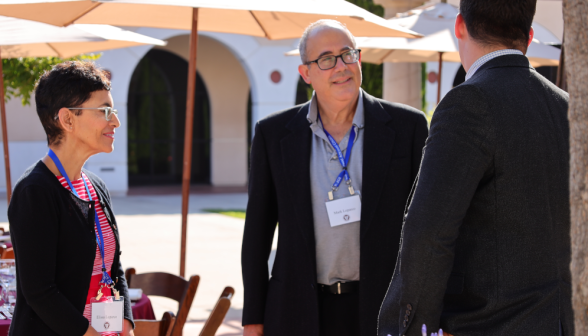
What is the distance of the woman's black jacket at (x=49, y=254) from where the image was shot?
2260 mm

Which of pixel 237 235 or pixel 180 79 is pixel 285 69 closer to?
pixel 180 79

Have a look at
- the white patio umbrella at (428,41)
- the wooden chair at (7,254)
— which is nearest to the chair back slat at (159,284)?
the wooden chair at (7,254)

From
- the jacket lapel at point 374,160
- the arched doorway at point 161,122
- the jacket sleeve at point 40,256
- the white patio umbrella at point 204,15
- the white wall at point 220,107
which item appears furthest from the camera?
the arched doorway at point 161,122

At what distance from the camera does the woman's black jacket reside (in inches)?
89.0

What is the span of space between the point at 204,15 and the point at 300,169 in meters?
Answer: 2.39

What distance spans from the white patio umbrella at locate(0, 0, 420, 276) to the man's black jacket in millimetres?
769

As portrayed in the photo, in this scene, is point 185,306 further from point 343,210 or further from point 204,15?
point 204,15

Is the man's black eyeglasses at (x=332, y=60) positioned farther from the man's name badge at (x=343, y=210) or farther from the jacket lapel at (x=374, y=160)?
the man's name badge at (x=343, y=210)

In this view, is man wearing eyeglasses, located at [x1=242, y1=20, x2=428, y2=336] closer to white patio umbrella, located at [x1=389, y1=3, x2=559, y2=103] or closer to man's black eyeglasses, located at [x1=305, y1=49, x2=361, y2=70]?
man's black eyeglasses, located at [x1=305, y1=49, x2=361, y2=70]

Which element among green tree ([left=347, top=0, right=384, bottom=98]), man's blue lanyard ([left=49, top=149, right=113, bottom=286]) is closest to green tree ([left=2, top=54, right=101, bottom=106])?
man's blue lanyard ([left=49, top=149, right=113, bottom=286])

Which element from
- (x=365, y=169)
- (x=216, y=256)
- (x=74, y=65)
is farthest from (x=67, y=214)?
(x=216, y=256)

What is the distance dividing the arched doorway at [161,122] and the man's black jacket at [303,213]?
1920cm

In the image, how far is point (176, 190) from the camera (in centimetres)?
1972

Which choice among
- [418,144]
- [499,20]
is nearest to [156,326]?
[418,144]
